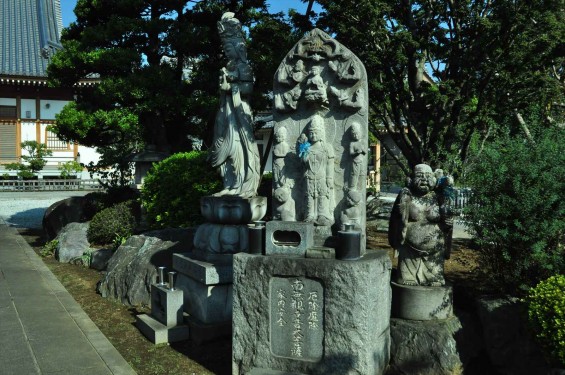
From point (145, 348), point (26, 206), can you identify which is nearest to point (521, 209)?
point (145, 348)

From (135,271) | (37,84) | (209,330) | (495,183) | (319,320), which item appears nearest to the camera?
(319,320)

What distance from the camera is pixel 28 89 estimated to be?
86.4 ft

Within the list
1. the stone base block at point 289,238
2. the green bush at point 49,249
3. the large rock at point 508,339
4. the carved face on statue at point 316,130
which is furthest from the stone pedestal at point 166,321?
the green bush at point 49,249

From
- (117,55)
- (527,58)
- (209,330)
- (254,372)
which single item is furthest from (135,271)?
(527,58)

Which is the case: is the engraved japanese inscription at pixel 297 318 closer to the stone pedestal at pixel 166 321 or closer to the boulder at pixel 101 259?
the stone pedestal at pixel 166 321

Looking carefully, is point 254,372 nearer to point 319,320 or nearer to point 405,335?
point 319,320

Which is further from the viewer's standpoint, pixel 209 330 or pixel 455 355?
pixel 209 330

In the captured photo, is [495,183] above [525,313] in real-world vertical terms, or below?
above

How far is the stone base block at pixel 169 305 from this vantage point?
253 inches

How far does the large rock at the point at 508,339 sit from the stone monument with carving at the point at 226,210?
10.1ft

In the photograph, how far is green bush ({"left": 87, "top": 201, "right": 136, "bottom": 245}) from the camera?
473 inches

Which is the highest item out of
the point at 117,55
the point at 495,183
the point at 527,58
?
the point at 117,55

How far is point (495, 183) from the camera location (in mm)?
5645

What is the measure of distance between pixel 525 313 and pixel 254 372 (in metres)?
2.75
